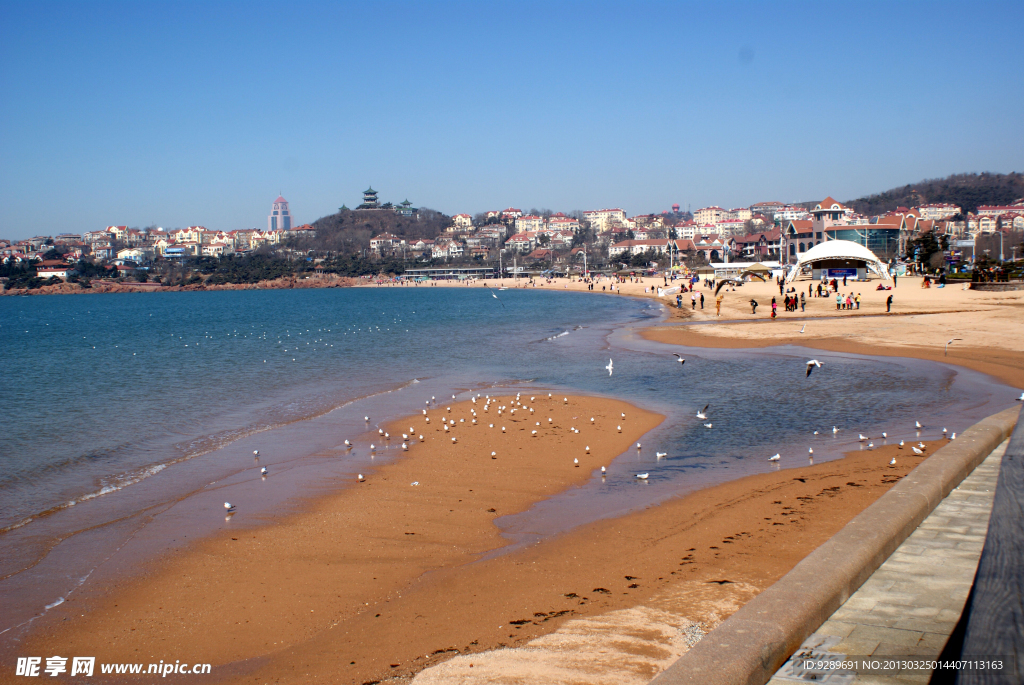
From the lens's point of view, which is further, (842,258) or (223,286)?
(223,286)

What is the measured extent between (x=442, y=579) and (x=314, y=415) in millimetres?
10592

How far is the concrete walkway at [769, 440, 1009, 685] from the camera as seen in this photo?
329cm

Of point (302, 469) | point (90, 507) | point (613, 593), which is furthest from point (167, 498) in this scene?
point (613, 593)

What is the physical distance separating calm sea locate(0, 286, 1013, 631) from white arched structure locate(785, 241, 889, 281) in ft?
83.3

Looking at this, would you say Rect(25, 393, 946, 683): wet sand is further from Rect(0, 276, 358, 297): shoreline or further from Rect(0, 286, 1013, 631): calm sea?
Rect(0, 276, 358, 297): shoreline

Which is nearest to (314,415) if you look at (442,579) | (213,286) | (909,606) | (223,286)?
(442,579)

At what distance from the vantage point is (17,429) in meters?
16.9

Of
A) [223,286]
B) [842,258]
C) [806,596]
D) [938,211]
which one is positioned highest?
[938,211]

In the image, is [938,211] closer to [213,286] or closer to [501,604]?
[213,286]

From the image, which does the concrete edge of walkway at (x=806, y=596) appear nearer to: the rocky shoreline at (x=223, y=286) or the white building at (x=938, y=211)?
the rocky shoreline at (x=223, y=286)

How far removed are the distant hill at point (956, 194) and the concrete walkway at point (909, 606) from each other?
185 meters

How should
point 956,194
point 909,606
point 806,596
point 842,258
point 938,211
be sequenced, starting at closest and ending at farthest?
point 806,596
point 909,606
point 842,258
point 938,211
point 956,194

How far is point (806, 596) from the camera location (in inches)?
144

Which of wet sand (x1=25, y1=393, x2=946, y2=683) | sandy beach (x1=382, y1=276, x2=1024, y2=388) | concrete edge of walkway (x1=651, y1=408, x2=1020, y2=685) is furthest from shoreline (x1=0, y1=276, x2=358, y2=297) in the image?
concrete edge of walkway (x1=651, y1=408, x2=1020, y2=685)
